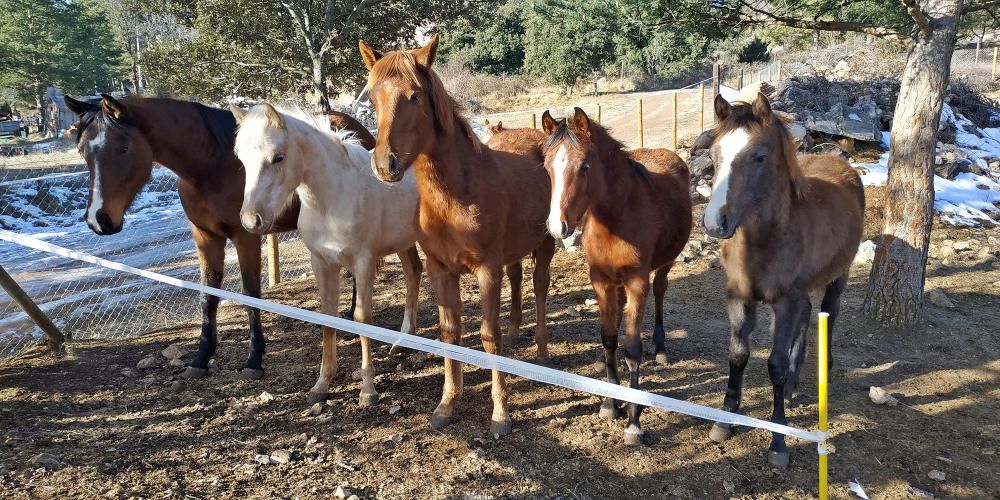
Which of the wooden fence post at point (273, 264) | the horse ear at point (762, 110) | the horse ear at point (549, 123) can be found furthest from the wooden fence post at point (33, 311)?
the horse ear at point (762, 110)

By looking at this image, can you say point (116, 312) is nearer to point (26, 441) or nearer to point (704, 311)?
point (26, 441)

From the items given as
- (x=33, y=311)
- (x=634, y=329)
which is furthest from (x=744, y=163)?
(x=33, y=311)

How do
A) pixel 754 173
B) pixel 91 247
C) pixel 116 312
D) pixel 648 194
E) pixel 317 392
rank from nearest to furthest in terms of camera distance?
pixel 754 173
pixel 648 194
pixel 317 392
pixel 116 312
pixel 91 247

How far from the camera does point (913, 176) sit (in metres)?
5.06

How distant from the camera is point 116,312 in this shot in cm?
701

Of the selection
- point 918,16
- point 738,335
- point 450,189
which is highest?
point 918,16

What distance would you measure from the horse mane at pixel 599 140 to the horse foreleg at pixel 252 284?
2.61 metres

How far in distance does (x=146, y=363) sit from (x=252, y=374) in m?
1.07

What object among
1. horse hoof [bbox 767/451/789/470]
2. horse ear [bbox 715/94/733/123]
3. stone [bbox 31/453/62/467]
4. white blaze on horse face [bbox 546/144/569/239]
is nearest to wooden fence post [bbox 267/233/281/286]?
stone [bbox 31/453/62/467]

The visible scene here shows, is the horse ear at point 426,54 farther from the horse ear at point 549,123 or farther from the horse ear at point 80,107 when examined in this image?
A: the horse ear at point 80,107

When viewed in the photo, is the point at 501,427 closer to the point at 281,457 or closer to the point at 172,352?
the point at 281,457

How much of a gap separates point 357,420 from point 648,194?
101 inches

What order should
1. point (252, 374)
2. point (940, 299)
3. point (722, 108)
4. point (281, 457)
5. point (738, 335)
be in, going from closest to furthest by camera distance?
point (722, 108) → point (281, 457) → point (738, 335) → point (252, 374) → point (940, 299)

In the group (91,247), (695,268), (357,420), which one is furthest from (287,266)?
(695,268)
